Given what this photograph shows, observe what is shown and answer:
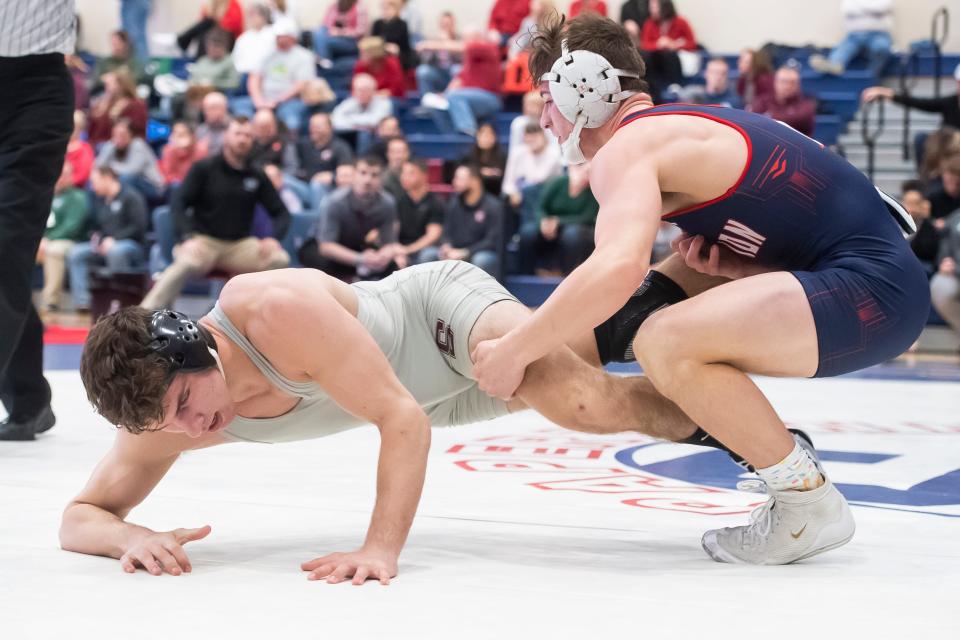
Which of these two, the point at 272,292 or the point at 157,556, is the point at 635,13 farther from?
the point at 157,556

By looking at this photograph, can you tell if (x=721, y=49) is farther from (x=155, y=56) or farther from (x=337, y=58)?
(x=155, y=56)

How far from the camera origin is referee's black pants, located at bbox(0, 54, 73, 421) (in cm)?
364

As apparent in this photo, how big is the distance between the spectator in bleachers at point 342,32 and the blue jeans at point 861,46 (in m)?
4.59

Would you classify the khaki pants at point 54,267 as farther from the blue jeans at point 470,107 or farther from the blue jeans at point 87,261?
the blue jeans at point 470,107

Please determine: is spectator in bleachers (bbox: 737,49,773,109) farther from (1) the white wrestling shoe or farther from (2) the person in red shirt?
(1) the white wrestling shoe

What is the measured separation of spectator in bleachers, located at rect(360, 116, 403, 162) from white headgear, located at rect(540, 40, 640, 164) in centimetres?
695

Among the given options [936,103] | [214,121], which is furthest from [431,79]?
[936,103]

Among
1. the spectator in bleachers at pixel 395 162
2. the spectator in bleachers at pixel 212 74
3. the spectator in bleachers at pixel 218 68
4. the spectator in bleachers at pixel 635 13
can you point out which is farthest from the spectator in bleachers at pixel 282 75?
the spectator in bleachers at pixel 635 13

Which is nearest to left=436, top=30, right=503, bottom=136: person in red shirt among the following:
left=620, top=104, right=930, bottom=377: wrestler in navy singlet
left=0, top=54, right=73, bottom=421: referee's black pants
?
left=0, top=54, right=73, bottom=421: referee's black pants

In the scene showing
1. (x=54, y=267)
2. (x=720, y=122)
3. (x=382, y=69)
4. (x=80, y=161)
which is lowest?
(x=54, y=267)

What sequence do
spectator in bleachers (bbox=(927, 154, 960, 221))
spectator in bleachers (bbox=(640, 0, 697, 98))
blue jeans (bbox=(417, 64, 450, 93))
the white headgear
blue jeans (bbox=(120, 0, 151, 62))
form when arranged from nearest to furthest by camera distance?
the white headgear, spectator in bleachers (bbox=(927, 154, 960, 221)), spectator in bleachers (bbox=(640, 0, 697, 98)), blue jeans (bbox=(417, 64, 450, 93)), blue jeans (bbox=(120, 0, 151, 62))

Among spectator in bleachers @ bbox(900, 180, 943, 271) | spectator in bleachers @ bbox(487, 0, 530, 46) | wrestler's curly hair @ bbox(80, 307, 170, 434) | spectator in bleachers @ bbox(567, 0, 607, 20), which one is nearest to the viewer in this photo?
wrestler's curly hair @ bbox(80, 307, 170, 434)

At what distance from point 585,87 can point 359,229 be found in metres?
5.88

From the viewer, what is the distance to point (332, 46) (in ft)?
42.0
